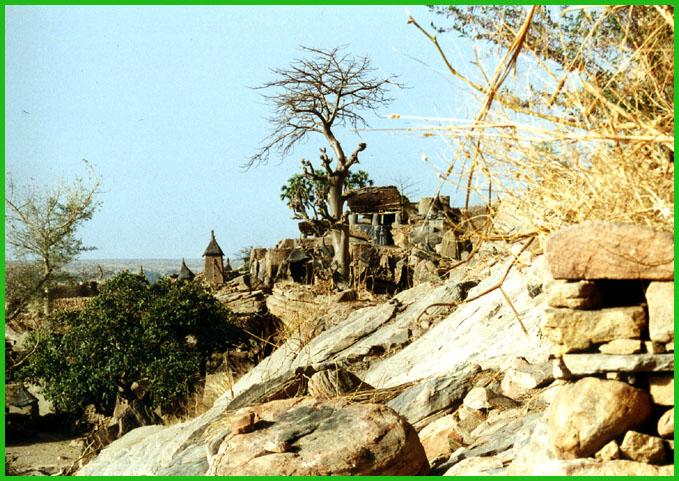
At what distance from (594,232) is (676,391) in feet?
2.74

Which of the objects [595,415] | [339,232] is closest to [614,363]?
[595,415]

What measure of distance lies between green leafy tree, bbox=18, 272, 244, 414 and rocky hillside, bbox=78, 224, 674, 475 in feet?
17.2

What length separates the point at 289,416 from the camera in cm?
612

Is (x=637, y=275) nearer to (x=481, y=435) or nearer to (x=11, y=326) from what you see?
(x=481, y=435)

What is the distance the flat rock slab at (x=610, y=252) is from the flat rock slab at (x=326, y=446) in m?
1.89

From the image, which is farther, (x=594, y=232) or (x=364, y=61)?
(x=364, y=61)

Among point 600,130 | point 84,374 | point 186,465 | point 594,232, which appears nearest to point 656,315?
point 594,232

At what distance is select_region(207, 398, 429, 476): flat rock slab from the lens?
17.9 ft

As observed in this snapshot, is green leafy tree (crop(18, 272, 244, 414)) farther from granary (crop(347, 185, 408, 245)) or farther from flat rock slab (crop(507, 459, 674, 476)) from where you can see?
flat rock slab (crop(507, 459, 674, 476))

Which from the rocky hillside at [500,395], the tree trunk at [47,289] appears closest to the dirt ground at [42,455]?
the rocky hillside at [500,395]

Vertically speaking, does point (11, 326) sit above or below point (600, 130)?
below

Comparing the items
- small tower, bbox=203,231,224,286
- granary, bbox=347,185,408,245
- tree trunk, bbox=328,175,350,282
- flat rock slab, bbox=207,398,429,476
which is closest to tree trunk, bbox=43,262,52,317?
small tower, bbox=203,231,224,286

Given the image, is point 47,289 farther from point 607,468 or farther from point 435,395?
point 607,468

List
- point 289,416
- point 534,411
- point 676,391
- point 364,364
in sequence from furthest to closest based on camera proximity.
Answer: point 364,364, point 534,411, point 289,416, point 676,391
